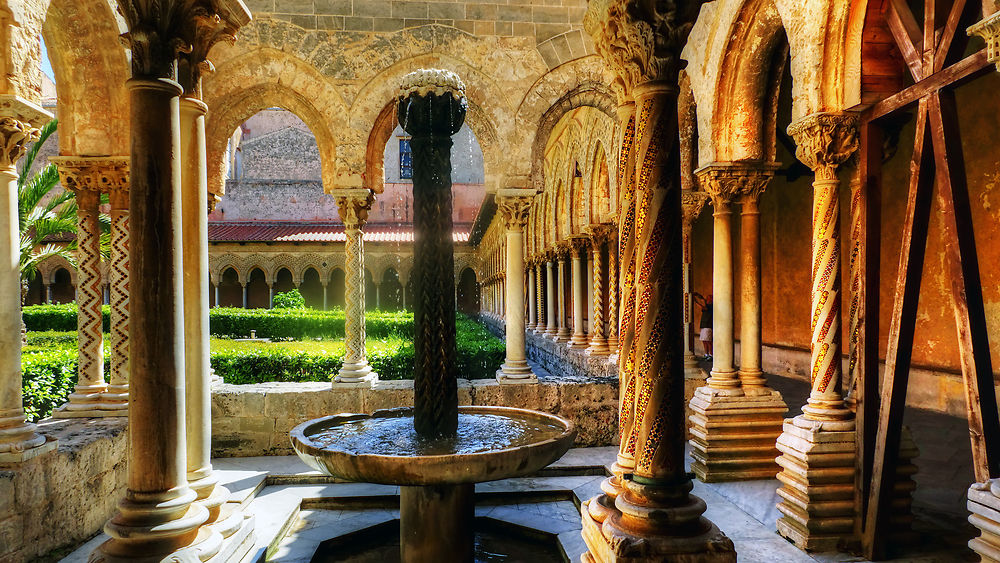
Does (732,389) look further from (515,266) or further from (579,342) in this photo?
(579,342)

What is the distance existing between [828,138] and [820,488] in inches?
87.1

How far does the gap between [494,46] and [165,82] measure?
513cm

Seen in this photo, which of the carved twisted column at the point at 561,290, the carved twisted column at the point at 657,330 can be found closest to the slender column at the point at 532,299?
the carved twisted column at the point at 561,290

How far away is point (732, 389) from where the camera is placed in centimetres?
534

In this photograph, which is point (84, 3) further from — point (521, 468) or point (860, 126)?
point (860, 126)

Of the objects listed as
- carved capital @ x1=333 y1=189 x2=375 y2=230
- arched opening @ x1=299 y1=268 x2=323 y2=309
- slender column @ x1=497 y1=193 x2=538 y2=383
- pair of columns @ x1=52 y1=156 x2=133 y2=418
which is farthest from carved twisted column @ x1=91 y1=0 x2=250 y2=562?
arched opening @ x1=299 y1=268 x2=323 y2=309

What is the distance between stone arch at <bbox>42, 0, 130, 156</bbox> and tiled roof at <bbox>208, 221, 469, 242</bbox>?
65.9 ft

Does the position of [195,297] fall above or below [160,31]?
below

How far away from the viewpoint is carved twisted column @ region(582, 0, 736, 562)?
254cm

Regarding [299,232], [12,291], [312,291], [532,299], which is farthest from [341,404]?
[312,291]

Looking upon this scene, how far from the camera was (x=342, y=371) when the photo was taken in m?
6.68

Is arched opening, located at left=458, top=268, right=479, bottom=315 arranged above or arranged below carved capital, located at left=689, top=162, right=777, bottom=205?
below

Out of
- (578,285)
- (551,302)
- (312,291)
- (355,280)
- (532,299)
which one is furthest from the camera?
(312,291)

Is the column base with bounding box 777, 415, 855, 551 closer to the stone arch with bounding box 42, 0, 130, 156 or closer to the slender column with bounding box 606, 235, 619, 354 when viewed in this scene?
the slender column with bounding box 606, 235, 619, 354
